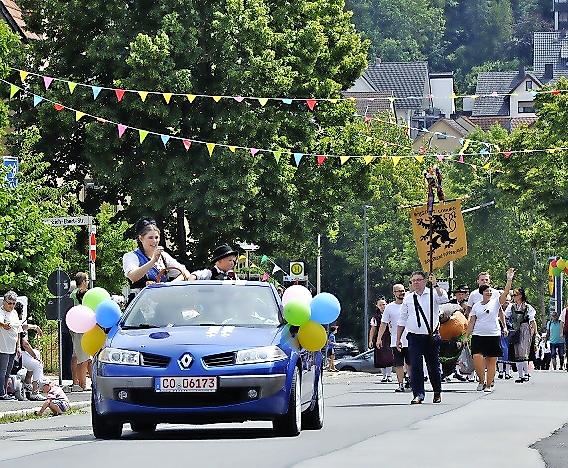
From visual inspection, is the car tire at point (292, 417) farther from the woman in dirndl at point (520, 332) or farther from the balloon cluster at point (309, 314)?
the woman in dirndl at point (520, 332)

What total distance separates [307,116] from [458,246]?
9601mm

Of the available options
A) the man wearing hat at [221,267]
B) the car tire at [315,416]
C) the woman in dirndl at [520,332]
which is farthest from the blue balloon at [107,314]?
the woman in dirndl at [520,332]

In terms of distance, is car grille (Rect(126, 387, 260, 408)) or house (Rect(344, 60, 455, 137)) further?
house (Rect(344, 60, 455, 137))

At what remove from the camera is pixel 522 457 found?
13.3 metres

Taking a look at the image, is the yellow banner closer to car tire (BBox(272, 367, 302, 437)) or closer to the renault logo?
car tire (BBox(272, 367, 302, 437))

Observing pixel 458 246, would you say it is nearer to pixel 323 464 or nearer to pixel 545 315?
pixel 323 464

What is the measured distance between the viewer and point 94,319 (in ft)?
55.5

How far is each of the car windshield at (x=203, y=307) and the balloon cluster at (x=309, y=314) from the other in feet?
0.52

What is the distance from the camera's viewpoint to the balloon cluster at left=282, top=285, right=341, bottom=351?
51.7 ft

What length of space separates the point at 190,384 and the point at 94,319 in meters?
2.56

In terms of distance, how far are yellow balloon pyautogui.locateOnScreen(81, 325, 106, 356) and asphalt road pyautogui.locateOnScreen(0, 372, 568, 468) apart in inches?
30.2

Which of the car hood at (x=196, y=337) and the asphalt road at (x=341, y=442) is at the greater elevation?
the car hood at (x=196, y=337)

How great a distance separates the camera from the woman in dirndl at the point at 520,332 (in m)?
32.9

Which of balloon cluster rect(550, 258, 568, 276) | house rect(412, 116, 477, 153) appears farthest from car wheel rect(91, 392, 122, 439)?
house rect(412, 116, 477, 153)
